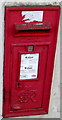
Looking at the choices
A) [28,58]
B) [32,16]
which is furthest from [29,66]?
[32,16]

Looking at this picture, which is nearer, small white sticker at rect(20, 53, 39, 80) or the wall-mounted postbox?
the wall-mounted postbox

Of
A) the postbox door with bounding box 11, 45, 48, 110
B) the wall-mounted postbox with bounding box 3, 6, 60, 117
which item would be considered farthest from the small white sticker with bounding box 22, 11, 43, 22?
the postbox door with bounding box 11, 45, 48, 110

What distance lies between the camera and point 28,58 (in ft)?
9.46

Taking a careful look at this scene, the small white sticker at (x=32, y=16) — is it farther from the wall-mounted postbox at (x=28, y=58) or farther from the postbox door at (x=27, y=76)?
the postbox door at (x=27, y=76)

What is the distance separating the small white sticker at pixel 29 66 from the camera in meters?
2.88

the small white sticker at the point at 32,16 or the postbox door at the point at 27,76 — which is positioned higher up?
the small white sticker at the point at 32,16

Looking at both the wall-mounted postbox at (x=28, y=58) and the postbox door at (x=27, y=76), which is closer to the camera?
the wall-mounted postbox at (x=28, y=58)

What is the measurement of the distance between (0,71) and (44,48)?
56 cm

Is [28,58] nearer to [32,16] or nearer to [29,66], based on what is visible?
[29,66]

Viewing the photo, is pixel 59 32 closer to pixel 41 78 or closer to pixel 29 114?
pixel 41 78

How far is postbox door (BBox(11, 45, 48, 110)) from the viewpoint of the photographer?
9.36 ft

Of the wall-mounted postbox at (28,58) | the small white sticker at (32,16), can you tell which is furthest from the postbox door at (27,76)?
the small white sticker at (32,16)

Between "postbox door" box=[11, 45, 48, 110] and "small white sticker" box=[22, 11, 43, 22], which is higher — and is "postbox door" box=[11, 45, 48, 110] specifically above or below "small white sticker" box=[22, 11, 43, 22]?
below

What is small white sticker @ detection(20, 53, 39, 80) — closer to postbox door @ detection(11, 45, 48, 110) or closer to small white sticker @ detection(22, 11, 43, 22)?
postbox door @ detection(11, 45, 48, 110)
